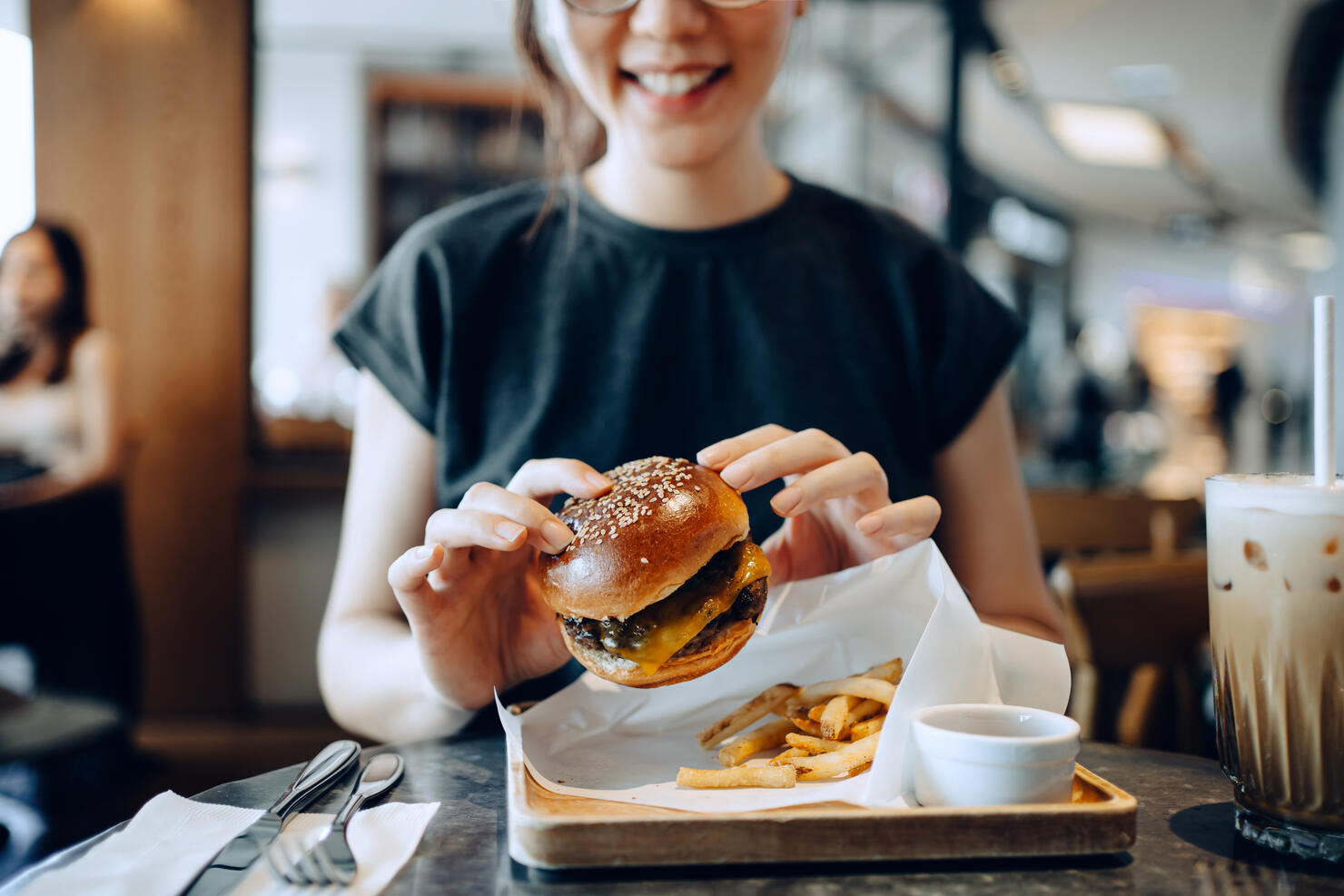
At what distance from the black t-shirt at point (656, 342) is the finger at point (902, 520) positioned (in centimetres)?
38

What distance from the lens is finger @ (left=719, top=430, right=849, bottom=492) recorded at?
3.25 feet

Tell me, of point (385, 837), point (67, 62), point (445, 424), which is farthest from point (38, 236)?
point (385, 837)

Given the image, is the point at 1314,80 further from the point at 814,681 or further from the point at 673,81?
the point at 814,681

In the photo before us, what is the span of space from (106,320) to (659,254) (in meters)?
3.72

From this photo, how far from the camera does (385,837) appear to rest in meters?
0.81

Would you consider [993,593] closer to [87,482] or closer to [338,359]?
[87,482]

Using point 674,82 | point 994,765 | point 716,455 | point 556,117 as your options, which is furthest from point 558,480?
point 556,117

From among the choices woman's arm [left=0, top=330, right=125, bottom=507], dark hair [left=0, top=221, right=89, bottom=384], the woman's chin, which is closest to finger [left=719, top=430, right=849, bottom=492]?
the woman's chin

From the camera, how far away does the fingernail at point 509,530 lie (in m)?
0.90

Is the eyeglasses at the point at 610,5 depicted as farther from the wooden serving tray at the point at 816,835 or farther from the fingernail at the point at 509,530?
the wooden serving tray at the point at 816,835

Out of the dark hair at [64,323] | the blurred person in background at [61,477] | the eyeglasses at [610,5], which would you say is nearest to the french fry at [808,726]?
the eyeglasses at [610,5]

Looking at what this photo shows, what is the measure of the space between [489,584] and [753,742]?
348 mm

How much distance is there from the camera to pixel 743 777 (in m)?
0.88

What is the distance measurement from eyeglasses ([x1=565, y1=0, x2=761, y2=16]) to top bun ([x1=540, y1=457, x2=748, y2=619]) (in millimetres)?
565
